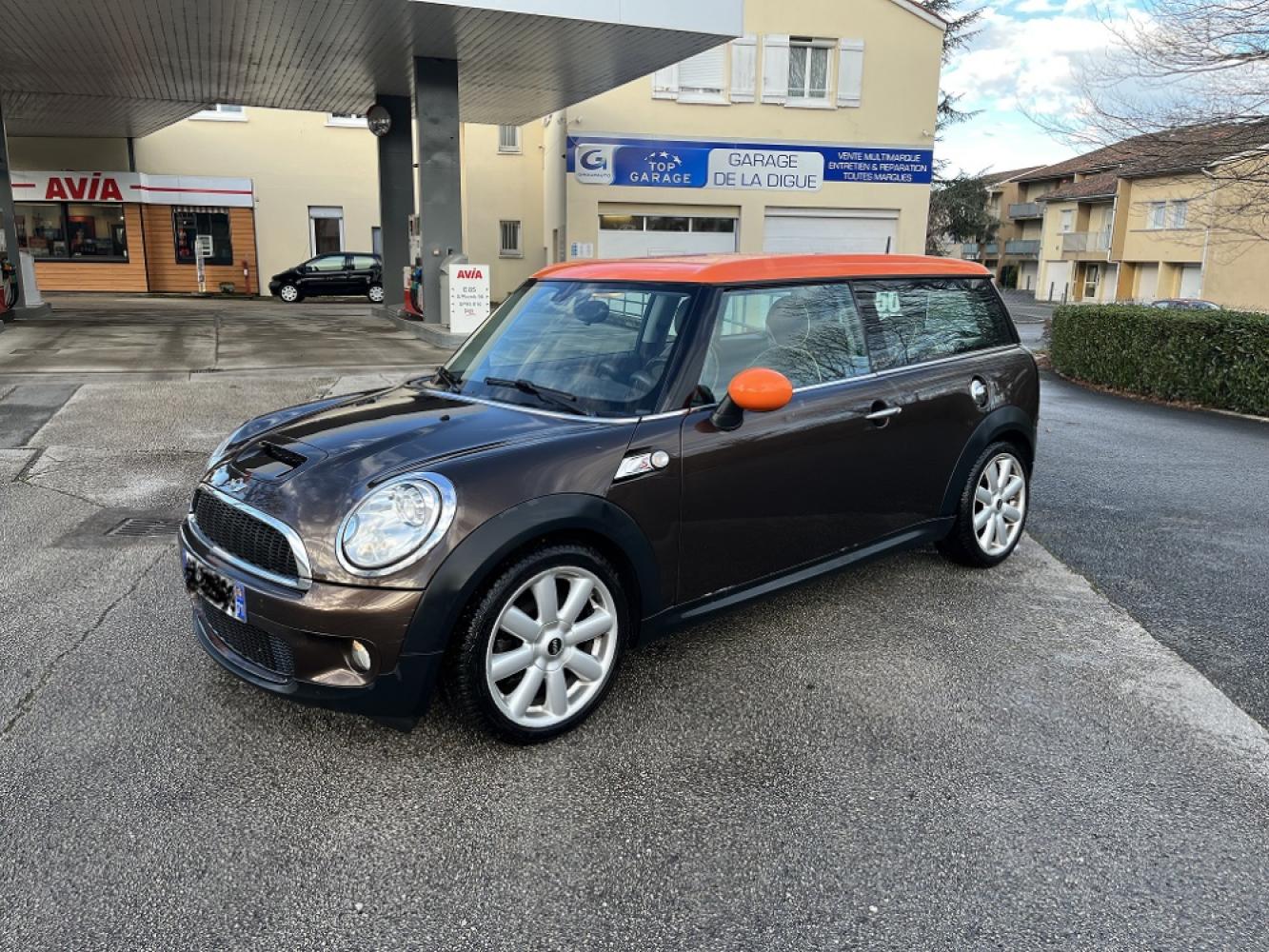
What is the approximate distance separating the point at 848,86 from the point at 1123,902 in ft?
84.5

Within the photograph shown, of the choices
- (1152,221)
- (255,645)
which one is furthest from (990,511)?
(1152,221)

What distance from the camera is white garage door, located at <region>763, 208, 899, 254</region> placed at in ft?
85.1

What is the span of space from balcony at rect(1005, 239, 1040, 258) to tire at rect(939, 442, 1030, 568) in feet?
251

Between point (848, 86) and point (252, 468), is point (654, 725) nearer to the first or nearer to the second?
point (252, 468)

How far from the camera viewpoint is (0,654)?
12.9 feet

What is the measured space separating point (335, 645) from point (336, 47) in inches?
595

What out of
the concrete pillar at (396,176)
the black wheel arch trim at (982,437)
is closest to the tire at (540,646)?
the black wheel arch trim at (982,437)

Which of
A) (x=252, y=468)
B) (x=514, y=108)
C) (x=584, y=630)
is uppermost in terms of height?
(x=514, y=108)

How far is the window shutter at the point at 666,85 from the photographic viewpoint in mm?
24234

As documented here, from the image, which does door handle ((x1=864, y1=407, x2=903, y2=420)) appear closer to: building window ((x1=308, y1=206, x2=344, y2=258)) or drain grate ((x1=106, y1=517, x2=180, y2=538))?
drain grate ((x1=106, y1=517, x2=180, y2=538))

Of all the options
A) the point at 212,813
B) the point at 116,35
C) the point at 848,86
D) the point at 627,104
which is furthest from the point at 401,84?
the point at 212,813

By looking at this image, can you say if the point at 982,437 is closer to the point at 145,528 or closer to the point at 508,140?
the point at 145,528

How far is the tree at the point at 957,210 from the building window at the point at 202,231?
3735 cm

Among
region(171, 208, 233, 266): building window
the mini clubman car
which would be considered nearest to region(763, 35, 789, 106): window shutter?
region(171, 208, 233, 266): building window
